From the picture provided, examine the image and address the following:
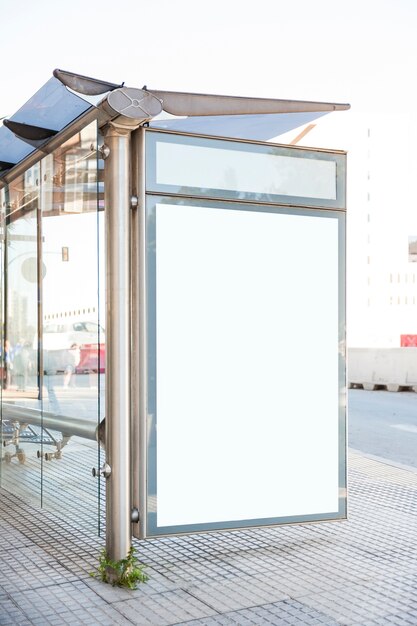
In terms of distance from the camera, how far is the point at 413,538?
573 cm

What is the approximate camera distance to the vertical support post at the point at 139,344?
491 centimetres

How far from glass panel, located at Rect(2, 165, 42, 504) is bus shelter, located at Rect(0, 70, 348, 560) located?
3.24 feet

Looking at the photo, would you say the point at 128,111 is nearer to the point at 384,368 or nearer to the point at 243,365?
the point at 243,365

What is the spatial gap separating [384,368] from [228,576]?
1659 centimetres

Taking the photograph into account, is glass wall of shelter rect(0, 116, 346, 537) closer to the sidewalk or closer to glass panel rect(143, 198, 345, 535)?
glass panel rect(143, 198, 345, 535)

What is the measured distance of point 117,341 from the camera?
4.84 metres

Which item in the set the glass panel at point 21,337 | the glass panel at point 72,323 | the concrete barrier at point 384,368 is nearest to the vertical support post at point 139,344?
the glass panel at point 72,323

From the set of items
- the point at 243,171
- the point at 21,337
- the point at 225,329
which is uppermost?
the point at 243,171

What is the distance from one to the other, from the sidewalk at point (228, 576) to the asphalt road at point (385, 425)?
12.1 feet

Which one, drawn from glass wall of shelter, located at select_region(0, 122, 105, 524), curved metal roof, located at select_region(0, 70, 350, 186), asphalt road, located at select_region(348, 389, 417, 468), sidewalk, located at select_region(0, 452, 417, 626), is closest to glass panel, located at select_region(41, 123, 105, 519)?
glass wall of shelter, located at select_region(0, 122, 105, 524)

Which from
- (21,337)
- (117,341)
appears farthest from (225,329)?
(21,337)

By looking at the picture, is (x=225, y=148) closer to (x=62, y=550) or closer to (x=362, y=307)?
(x=62, y=550)

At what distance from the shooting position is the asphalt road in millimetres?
10173

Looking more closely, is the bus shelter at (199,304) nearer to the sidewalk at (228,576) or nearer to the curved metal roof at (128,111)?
the curved metal roof at (128,111)
